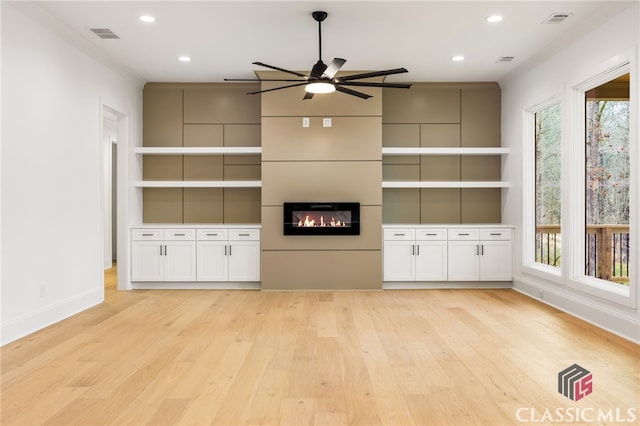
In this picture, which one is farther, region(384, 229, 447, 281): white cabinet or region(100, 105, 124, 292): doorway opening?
region(100, 105, 124, 292): doorway opening

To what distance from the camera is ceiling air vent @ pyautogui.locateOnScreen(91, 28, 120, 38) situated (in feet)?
15.6

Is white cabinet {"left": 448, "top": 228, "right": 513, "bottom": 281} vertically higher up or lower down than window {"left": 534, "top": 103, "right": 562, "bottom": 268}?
lower down

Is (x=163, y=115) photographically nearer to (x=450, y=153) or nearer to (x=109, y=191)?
(x=109, y=191)

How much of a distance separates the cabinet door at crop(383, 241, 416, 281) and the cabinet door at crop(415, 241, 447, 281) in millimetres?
108

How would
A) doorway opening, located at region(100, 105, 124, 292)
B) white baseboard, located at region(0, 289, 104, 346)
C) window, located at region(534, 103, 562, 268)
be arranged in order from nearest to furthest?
white baseboard, located at region(0, 289, 104, 346), window, located at region(534, 103, 562, 268), doorway opening, located at region(100, 105, 124, 292)

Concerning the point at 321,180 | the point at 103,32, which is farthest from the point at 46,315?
the point at 321,180

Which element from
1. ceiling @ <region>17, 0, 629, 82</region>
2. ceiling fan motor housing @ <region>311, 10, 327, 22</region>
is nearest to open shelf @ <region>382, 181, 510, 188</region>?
ceiling @ <region>17, 0, 629, 82</region>

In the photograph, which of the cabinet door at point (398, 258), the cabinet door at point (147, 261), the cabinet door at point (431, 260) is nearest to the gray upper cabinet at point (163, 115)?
the cabinet door at point (147, 261)

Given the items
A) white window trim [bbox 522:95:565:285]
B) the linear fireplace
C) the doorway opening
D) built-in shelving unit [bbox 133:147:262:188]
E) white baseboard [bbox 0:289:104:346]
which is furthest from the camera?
the doorway opening

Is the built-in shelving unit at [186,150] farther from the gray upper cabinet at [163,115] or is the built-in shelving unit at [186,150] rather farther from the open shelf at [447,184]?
the open shelf at [447,184]

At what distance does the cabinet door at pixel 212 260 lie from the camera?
6.44 metres

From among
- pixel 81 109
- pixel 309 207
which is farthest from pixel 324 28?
pixel 81 109

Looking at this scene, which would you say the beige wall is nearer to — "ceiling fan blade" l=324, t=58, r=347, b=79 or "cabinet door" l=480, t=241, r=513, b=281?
"cabinet door" l=480, t=241, r=513, b=281

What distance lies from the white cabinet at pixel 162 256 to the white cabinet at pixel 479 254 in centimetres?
359
